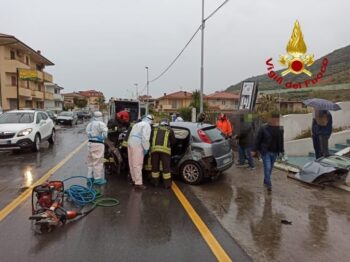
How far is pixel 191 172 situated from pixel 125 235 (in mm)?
3577

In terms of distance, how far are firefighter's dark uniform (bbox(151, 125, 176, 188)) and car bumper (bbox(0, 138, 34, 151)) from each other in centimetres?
742

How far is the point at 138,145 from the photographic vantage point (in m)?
7.95

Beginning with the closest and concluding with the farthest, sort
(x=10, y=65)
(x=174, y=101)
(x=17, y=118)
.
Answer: (x=17, y=118)
(x=10, y=65)
(x=174, y=101)

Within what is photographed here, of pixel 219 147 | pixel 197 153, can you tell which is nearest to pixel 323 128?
pixel 219 147

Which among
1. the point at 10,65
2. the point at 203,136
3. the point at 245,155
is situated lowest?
the point at 245,155

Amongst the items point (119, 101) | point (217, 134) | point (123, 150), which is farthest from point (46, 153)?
point (119, 101)

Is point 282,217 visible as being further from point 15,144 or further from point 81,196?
point 15,144

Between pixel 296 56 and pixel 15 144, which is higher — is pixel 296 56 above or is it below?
above

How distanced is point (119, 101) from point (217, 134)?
66.4 ft

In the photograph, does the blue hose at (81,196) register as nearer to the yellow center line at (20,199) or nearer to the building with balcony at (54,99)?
the yellow center line at (20,199)

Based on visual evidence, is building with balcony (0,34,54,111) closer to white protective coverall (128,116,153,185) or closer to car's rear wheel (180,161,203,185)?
white protective coverall (128,116,153,185)

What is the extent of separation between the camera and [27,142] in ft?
44.9

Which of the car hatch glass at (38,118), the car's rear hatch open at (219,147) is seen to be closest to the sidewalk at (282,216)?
the car's rear hatch open at (219,147)

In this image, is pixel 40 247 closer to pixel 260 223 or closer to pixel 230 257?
pixel 230 257
